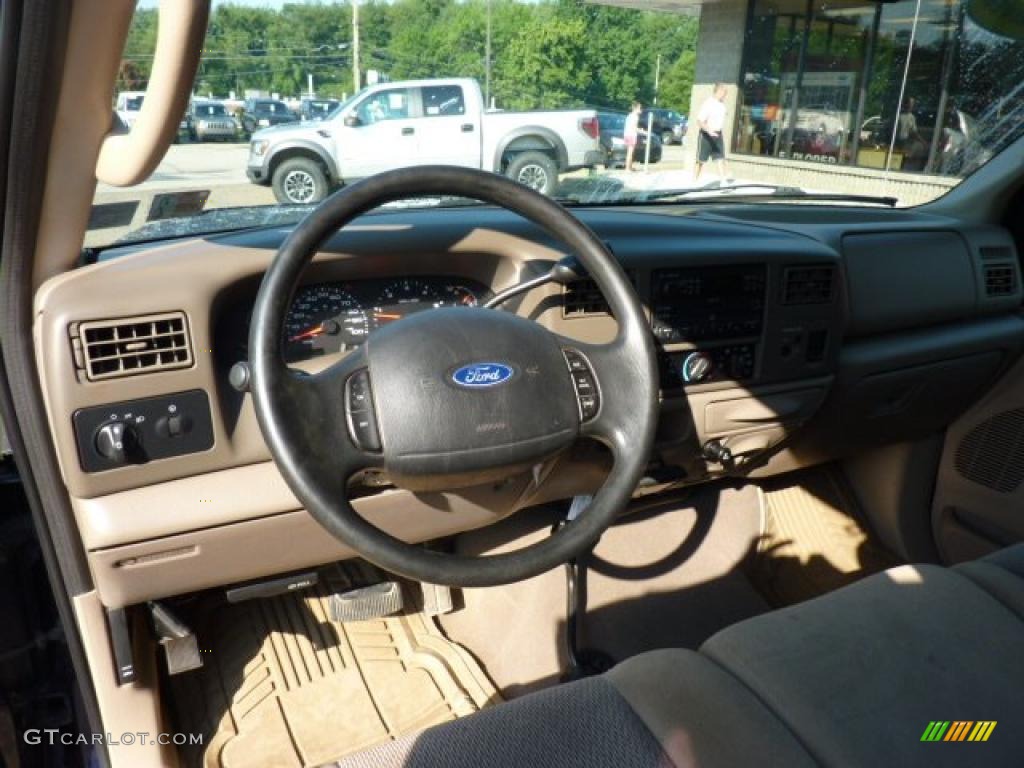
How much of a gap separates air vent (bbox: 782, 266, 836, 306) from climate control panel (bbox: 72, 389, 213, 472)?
1.62 meters

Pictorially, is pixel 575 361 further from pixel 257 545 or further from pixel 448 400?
pixel 257 545

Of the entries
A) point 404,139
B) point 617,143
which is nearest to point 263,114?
point 404,139

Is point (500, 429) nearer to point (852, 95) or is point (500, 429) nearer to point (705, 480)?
point (705, 480)

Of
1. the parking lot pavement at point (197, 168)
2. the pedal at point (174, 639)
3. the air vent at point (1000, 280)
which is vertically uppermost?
the parking lot pavement at point (197, 168)

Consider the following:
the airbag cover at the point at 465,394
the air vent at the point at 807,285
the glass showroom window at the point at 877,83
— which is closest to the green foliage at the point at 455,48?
the airbag cover at the point at 465,394

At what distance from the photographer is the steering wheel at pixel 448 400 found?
133 cm

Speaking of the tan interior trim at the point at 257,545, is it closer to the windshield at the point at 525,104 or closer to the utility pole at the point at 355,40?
the windshield at the point at 525,104

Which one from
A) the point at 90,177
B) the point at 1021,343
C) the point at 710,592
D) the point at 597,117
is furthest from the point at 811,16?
the point at 90,177

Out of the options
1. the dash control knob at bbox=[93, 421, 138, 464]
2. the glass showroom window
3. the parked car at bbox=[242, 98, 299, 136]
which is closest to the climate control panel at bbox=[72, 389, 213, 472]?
the dash control knob at bbox=[93, 421, 138, 464]

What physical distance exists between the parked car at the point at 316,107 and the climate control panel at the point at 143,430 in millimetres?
685

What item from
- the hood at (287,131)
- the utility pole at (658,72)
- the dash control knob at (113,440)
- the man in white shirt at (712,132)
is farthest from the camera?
the man in white shirt at (712,132)

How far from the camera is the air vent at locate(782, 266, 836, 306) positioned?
2412 mm

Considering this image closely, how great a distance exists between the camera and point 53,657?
6.88 feet

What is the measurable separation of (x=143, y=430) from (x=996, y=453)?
9.35ft
